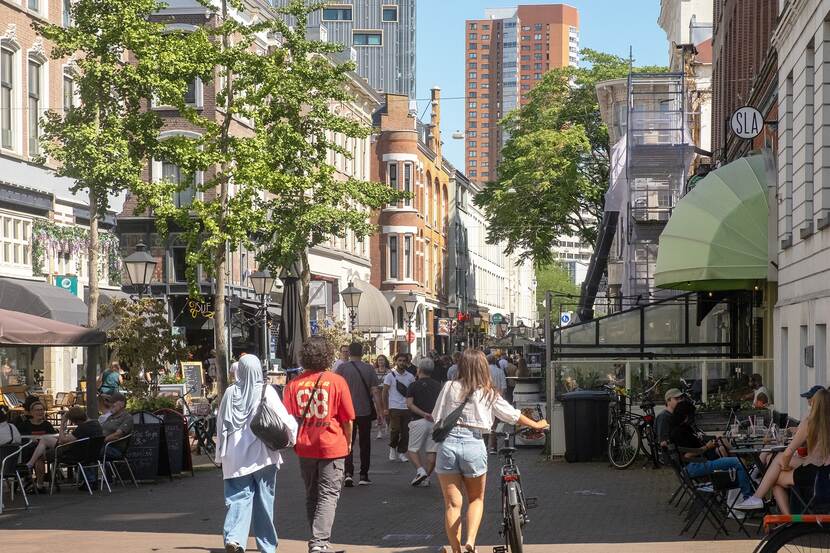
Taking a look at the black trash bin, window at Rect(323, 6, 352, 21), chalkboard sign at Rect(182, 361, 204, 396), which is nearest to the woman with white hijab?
the black trash bin

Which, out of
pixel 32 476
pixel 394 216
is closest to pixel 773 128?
pixel 32 476

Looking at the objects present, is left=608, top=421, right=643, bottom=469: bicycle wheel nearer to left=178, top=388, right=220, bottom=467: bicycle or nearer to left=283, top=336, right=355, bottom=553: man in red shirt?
left=178, top=388, right=220, bottom=467: bicycle

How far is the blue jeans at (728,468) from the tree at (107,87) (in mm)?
14875

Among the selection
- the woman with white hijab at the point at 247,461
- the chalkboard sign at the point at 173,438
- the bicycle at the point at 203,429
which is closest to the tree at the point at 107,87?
the bicycle at the point at 203,429

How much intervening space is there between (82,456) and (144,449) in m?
1.57

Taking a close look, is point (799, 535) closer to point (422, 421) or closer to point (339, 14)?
point (422, 421)

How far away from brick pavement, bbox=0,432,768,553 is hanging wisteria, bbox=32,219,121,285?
15445 millimetres

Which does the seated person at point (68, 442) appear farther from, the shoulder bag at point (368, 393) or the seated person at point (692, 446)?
the seated person at point (692, 446)

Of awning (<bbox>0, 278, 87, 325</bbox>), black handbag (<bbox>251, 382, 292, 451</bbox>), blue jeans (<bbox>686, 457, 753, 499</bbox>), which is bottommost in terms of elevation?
blue jeans (<bbox>686, 457, 753, 499</bbox>)

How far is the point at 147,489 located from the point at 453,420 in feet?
29.3

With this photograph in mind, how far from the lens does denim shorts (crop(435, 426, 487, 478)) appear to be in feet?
36.3

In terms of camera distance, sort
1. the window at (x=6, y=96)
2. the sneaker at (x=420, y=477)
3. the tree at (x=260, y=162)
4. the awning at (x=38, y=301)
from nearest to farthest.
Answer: the sneaker at (x=420, y=477), the tree at (x=260, y=162), the awning at (x=38, y=301), the window at (x=6, y=96)

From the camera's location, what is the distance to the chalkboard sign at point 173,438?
20000 millimetres

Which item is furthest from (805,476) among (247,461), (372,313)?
(372,313)
